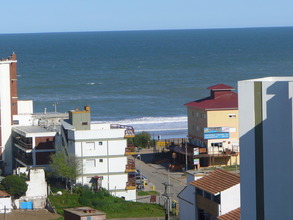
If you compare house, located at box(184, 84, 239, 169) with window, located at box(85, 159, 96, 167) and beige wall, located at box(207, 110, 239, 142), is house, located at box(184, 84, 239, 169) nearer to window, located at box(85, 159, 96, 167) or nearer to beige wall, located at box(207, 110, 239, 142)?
beige wall, located at box(207, 110, 239, 142)

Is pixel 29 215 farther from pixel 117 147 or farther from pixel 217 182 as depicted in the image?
pixel 217 182

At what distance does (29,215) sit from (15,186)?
9.84 feet

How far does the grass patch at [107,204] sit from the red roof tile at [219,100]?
44.5ft

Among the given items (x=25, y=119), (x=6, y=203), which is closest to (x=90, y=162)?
(x=6, y=203)

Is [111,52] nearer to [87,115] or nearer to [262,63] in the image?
[262,63]

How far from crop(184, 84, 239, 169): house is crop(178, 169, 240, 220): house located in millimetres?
19709

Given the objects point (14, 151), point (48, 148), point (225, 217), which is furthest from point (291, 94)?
point (14, 151)

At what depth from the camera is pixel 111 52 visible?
650 ft

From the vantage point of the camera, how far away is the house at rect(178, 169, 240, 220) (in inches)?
1089

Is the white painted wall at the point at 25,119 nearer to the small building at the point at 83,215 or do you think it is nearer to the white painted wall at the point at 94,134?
the white painted wall at the point at 94,134

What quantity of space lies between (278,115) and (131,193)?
2309cm

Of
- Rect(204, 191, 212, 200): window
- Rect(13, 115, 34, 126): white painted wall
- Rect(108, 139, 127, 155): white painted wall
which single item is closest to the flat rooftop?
→ Rect(13, 115, 34, 126): white painted wall

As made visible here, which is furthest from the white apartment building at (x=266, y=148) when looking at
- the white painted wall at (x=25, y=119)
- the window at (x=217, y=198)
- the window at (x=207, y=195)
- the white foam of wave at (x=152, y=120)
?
the white foam of wave at (x=152, y=120)

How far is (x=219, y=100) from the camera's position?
53.2 metres
